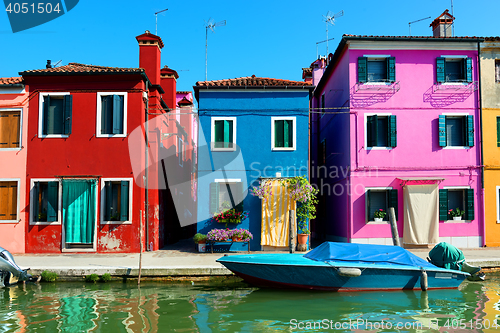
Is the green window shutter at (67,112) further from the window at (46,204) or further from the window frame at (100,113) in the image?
the window at (46,204)

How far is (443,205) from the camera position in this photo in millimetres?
16828

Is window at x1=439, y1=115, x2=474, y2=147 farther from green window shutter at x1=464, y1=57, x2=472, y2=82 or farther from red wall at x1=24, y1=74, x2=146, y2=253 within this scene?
red wall at x1=24, y1=74, x2=146, y2=253

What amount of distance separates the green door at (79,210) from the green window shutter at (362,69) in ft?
37.2

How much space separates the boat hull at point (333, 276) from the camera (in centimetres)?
1067

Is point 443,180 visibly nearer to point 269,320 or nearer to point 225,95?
point 225,95

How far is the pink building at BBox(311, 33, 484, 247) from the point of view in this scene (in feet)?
55.0

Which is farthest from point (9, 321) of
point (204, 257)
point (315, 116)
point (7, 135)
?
point (315, 116)

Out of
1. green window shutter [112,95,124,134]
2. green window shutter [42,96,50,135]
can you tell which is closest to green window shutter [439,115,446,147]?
green window shutter [112,95,124,134]

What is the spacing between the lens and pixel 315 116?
23.9 meters

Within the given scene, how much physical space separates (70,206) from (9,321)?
7.88 m

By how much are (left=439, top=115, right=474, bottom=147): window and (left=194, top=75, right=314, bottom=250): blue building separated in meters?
5.59

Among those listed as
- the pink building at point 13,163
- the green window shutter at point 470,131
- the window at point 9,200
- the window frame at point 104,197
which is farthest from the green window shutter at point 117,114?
the green window shutter at point 470,131

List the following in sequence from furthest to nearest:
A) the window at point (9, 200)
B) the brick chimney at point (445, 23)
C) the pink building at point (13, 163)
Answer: the brick chimney at point (445, 23) < the window at point (9, 200) < the pink building at point (13, 163)

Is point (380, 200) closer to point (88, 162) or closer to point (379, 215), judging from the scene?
point (379, 215)
